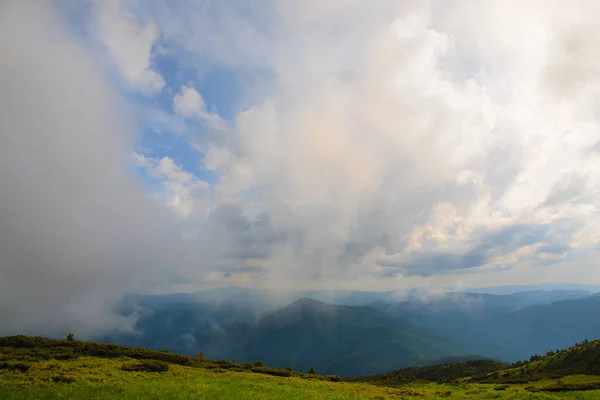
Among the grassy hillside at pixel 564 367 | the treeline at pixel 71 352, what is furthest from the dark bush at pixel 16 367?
the grassy hillside at pixel 564 367

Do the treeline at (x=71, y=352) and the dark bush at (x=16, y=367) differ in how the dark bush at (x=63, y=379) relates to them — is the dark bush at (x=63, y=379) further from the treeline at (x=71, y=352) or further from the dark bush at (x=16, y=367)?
the treeline at (x=71, y=352)

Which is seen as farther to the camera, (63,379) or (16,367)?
(16,367)

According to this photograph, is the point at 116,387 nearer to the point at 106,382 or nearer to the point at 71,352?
the point at 106,382

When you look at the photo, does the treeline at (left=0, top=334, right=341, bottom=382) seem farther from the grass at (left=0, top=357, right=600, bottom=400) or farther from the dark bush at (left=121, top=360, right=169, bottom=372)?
the grass at (left=0, top=357, right=600, bottom=400)

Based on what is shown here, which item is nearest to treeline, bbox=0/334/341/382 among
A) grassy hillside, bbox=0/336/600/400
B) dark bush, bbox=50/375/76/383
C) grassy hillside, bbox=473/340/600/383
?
grassy hillside, bbox=0/336/600/400

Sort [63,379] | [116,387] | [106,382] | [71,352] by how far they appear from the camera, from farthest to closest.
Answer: [71,352] < [106,382] < [63,379] < [116,387]

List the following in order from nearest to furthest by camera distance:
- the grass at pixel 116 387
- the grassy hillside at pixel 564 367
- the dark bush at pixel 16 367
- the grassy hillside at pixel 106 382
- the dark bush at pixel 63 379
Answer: the grass at pixel 116 387, the grassy hillside at pixel 106 382, the dark bush at pixel 63 379, the dark bush at pixel 16 367, the grassy hillside at pixel 564 367

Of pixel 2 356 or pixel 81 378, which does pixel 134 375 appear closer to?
pixel 81 378

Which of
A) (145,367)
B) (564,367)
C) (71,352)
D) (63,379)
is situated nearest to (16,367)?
(63,379)

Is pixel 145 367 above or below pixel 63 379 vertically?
below

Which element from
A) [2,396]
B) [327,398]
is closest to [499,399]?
[327,398]

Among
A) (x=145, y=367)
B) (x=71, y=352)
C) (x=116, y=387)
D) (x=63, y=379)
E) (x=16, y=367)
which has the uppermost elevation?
(x=16, y=367)

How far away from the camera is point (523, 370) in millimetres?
92688

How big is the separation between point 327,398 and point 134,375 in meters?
21.8
